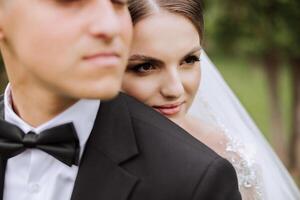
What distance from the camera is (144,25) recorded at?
3133mm

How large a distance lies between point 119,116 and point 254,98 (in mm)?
Result: 16670

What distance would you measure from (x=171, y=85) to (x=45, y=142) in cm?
68

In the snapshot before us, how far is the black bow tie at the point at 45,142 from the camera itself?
2.65 m

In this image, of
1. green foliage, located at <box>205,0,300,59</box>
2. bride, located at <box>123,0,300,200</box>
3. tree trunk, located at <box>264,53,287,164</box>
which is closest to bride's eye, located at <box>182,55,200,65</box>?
bride, located at <box>123,0,300,200</box>

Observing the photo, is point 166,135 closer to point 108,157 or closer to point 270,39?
point 108,157

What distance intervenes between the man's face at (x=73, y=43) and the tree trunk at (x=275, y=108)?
6.31 m

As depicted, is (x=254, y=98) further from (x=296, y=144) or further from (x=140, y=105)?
(x=140, y=105)

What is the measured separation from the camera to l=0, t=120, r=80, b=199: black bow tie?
2646 millimetres

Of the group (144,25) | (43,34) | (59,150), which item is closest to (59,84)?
(43,34)

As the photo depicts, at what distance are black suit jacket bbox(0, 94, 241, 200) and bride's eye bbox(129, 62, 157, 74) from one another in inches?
17.8

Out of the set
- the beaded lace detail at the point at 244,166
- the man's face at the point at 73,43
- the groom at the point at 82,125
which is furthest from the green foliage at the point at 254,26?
the man's face at the point at 73,43

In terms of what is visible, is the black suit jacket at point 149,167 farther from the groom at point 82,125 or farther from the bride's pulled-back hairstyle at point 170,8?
the bride's pulled-back hairstyle at point 170,8

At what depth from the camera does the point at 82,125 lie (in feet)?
8.89

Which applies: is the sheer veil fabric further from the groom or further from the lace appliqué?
the groom
